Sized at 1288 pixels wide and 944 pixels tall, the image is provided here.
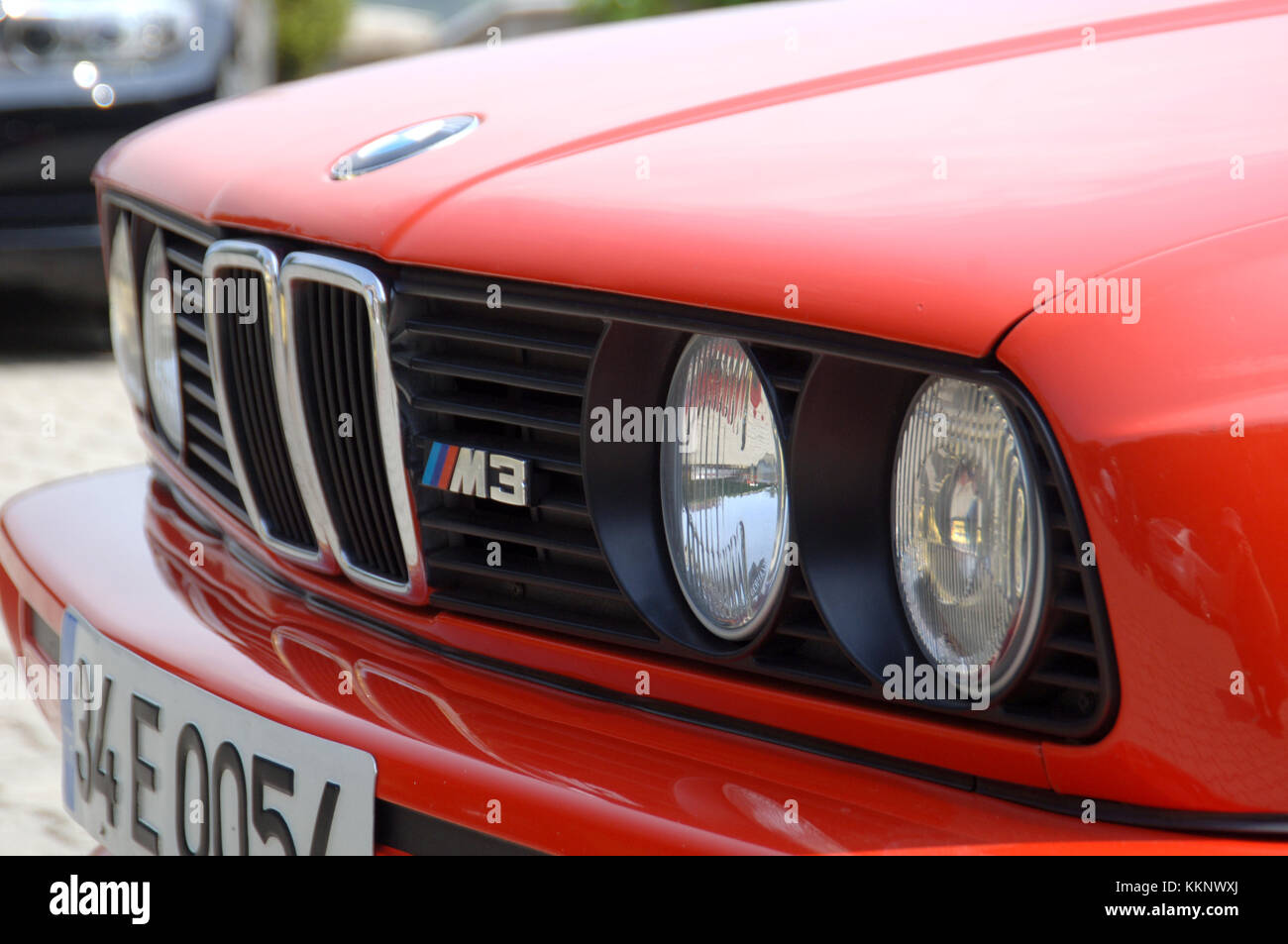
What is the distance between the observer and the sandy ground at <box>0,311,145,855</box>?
2.44 meters

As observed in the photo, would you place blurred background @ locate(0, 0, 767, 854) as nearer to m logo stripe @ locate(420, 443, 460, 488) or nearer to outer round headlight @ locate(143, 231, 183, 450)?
outer round headlight @ locate(143, 231, 183, 450)

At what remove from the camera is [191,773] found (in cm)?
146

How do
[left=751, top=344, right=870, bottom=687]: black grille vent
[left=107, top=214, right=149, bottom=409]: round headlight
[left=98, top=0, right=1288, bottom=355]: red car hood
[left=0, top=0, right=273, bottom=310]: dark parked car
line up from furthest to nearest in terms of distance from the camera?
[left=0, top=0, right=273, bottom=310]: dark parked car < [left=107, top=214, right=149, bottom=409]: round headlight < [left=751, top=344, right=870, bottom=687]: black grille vent < [left=98, top=0, right=1288, bottom=355]: red car hood

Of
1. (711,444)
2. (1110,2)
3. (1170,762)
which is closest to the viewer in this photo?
(1170,762)

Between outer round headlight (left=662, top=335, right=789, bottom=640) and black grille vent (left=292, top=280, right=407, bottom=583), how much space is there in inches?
13.7

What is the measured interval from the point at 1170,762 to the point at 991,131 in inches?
21.7

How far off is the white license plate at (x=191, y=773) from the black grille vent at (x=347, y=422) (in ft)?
0.75

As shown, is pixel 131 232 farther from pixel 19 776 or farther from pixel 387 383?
pixel 19 776

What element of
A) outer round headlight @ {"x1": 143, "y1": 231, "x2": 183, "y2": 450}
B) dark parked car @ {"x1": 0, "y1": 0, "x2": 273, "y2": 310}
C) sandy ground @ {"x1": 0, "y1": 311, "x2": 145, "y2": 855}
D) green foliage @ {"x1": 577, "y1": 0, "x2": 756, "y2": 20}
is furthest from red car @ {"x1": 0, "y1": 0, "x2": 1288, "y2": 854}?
green foliage @ {"x1": 577, "y1": 0, "x2": 756, "y2": 20}

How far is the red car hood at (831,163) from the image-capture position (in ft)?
3.43

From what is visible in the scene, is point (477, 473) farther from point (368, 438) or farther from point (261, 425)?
point (261, 425)

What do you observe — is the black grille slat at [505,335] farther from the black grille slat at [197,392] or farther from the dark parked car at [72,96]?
the dark parked car at [72,96]
